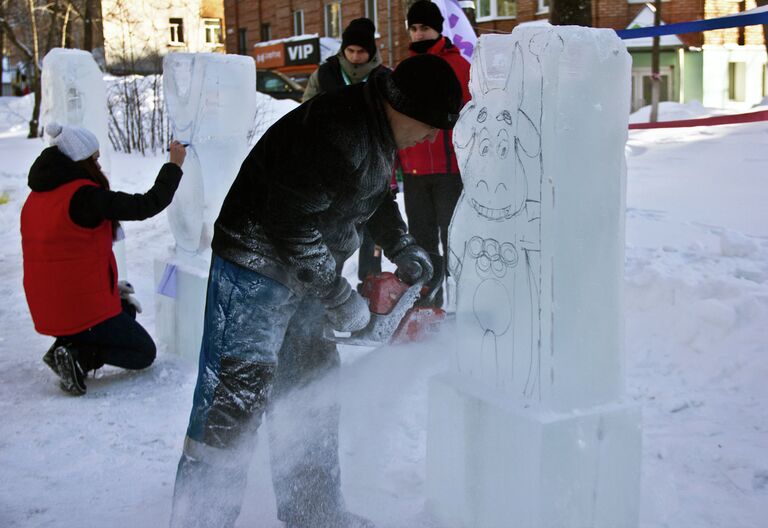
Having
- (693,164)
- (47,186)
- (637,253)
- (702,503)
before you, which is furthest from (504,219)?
(693,164)

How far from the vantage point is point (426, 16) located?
4.58 m

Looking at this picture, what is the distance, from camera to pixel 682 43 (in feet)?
64.5

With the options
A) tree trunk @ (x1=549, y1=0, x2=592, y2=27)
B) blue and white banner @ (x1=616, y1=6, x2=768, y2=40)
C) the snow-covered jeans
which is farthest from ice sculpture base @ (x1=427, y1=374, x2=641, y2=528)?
tree trunk @ (x1=549, y1=0, x2=592, y2=27)

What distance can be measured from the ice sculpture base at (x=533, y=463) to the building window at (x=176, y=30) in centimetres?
3417

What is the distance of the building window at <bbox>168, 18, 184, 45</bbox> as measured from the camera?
1353 inches

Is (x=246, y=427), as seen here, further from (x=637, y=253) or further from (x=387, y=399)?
(x=637, y=253)

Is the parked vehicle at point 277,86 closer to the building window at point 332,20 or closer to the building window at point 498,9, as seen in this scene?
the building window at point 498,9

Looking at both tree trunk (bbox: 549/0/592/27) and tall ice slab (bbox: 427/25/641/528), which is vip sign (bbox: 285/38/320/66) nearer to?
tree trunk (bbox: 549/0/592/27)

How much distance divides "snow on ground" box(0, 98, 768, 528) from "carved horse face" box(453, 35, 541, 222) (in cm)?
112

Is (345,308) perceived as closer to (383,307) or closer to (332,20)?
(383,307)

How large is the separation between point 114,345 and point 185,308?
54 centimetres

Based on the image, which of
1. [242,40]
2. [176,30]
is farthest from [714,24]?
[176,30]

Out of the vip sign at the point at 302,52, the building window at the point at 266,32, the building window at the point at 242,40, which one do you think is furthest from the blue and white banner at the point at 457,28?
the building window at the point at 242,40

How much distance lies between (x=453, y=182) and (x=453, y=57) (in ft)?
2.29
